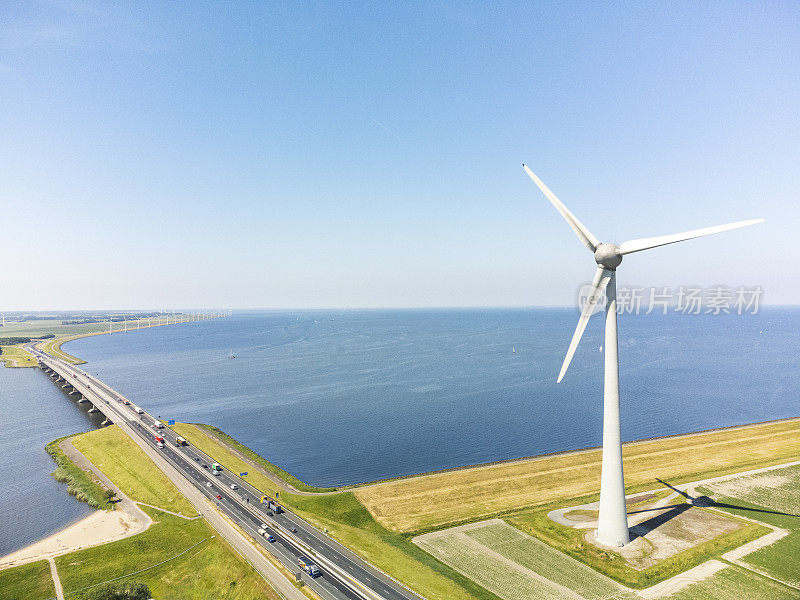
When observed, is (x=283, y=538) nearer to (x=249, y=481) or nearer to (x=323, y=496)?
(x=323, y=496)

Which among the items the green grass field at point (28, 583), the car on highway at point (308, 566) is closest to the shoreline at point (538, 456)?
the car on highway at point (308, 566)

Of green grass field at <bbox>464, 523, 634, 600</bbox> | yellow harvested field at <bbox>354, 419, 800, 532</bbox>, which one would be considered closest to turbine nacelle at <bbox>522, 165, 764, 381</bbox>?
green grass field at <bbox>464, 523, 634, 600</bbox>

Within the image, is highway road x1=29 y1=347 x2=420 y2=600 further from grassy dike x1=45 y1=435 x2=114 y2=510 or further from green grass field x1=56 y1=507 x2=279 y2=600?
grassy dike x1=45 y1=435 x2=114 y2=510

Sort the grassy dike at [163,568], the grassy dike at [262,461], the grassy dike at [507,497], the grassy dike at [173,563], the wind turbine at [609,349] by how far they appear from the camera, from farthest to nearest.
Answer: the grassy dike at [262,461]
the grassy dike at [507,497]
the grassy dike at [173,563]
the grassy dike at [163,568]
the wind turbine at [609,349]

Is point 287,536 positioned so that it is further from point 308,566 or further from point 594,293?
point 594,293

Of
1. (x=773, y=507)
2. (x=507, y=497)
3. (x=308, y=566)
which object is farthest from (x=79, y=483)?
(x=773, y=507)

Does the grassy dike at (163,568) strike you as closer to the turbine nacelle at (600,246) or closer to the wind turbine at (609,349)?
the wind turbine at (609,349)
